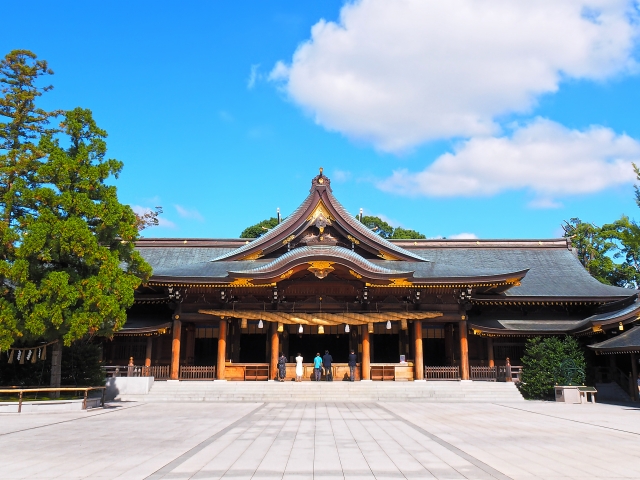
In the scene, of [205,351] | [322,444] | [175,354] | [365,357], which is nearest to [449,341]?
[365,357]

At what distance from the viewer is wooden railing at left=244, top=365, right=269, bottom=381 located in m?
24.0

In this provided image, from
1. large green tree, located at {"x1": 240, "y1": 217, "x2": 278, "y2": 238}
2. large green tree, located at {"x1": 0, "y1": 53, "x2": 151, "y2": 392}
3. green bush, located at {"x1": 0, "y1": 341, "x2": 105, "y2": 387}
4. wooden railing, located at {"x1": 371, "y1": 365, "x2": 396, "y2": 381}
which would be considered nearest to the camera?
large green tree, located at {"x1": 0, "y1": 53, "x2": 151, "y2": 392}

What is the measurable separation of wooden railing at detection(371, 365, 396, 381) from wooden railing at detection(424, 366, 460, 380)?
66.0 inches

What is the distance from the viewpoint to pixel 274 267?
901 inches

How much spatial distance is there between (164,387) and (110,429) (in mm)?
→ 10129

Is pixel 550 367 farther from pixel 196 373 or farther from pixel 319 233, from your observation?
pixel 196 373

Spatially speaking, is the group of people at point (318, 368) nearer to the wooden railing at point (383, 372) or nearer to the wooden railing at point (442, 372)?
the wooden railing at point (383, 372)

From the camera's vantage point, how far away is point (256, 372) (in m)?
24.1

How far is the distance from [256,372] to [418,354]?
778 cm

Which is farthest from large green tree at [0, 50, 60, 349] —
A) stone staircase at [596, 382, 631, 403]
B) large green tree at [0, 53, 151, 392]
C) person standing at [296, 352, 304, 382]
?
stone staircase at [596, 382, 631, 403]

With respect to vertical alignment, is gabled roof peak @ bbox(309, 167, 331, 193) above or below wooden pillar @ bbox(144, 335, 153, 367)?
above

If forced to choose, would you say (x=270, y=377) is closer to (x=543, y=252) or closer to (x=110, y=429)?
(x=110, y=429)

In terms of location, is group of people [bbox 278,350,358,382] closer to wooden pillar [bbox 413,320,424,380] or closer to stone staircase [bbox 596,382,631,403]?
wooden pillar [bbox 413,320,424,380]

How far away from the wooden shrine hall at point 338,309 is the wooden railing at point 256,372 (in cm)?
5
